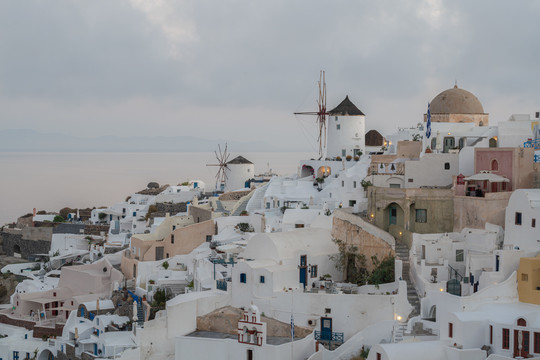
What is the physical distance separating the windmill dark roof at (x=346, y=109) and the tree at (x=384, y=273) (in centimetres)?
1723

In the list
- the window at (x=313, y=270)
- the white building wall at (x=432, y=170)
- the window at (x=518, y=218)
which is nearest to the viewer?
the window at (x=518, y=218)

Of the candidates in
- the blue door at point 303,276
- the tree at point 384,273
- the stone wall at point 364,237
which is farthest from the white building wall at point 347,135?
the blue door at point 303,276

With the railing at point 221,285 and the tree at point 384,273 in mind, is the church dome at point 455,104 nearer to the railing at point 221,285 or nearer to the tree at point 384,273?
the tree at point 384,273

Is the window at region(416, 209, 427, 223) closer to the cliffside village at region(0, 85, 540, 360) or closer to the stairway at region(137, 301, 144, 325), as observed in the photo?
the cliffside village at region(0, 85, 540, 360)

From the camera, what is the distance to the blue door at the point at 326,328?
2131cm

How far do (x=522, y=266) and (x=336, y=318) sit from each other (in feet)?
17.0

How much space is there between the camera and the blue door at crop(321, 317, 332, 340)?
21312 mm

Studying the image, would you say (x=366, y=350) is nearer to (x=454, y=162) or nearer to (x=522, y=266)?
(x=522, y=266)

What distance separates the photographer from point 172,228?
1373 inches

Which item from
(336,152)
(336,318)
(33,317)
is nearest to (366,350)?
(336,318)

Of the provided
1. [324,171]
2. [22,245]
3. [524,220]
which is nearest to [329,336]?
[524,220]

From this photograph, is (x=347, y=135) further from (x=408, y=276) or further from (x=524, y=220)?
(x=524, y=220)

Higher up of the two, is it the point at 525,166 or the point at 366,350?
the point at 525,166

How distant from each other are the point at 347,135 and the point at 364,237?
51.5 feet
